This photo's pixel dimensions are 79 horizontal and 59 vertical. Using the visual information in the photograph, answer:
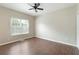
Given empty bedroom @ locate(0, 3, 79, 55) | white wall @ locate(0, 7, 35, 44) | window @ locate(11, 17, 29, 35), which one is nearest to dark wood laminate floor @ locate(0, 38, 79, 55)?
empty bedroom @ locate(0, 3, 79, 55)

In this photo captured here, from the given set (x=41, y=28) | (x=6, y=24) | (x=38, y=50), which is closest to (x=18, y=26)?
(x=6, y=24)

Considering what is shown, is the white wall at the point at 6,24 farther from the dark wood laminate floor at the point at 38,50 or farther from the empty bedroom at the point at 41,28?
the dark wood laminate floor at the point at 38,50

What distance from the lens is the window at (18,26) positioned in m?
4.56

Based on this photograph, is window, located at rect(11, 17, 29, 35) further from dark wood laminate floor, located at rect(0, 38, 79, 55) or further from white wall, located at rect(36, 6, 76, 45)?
dark wood laminate floor, located at rect(0, 38, 79, 55)

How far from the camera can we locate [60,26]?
14.0 feet

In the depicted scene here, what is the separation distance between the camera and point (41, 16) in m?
5.81

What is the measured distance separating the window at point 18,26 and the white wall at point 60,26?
112 cm

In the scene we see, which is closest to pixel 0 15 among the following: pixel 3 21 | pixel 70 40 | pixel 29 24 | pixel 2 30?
pixel 3 21

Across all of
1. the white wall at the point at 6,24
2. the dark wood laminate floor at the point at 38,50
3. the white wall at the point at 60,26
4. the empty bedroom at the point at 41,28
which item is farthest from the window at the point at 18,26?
the dark wood laminate floor at the point at 38,50

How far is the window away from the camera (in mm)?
4559

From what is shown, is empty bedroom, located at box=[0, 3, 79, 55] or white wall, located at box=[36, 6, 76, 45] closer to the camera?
empty bedroom, located at box=[0, 3, 79, 55]

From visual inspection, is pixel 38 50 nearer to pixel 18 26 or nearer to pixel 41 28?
pixel 18 26

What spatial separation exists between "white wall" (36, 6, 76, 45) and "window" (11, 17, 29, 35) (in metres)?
1.12
